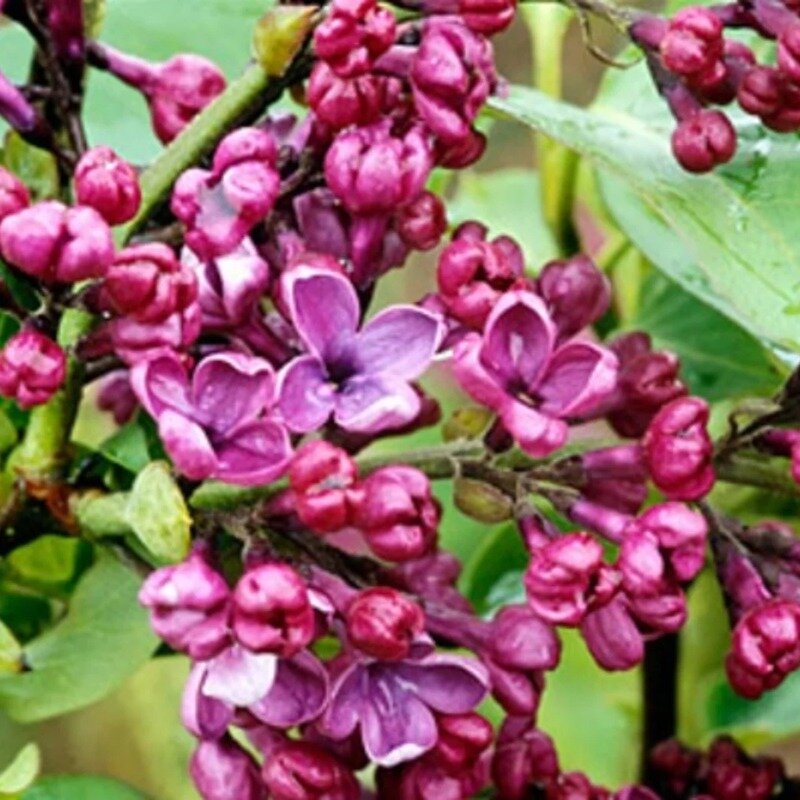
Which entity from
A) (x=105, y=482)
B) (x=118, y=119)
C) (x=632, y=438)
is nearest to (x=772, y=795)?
(x=632, y=438)

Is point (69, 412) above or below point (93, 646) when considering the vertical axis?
above

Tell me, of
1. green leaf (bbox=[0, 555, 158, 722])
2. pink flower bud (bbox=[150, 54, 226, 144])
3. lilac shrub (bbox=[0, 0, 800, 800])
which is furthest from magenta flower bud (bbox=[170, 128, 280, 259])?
green leaf (bbox=[0, 555, 158, 722])

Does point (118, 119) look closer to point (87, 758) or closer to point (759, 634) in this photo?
point (759, 634)

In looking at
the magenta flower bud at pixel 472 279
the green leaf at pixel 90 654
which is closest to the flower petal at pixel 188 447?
the magenta flower bud at pixel 472 279

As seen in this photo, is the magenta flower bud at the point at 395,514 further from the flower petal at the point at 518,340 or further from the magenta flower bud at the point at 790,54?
the magenta flower bud at the point at 790,54

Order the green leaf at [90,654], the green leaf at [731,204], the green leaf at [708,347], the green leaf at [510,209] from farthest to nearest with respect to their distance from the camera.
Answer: the green leaf at [510,209] → the green leaf at [708,347] → the green leaf at [90,654] → the green leaf at [731,204]

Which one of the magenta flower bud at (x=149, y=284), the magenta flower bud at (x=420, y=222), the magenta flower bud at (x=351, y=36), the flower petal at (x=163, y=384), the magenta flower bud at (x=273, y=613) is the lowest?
the magenta flower bud at (x=273, y=613)
